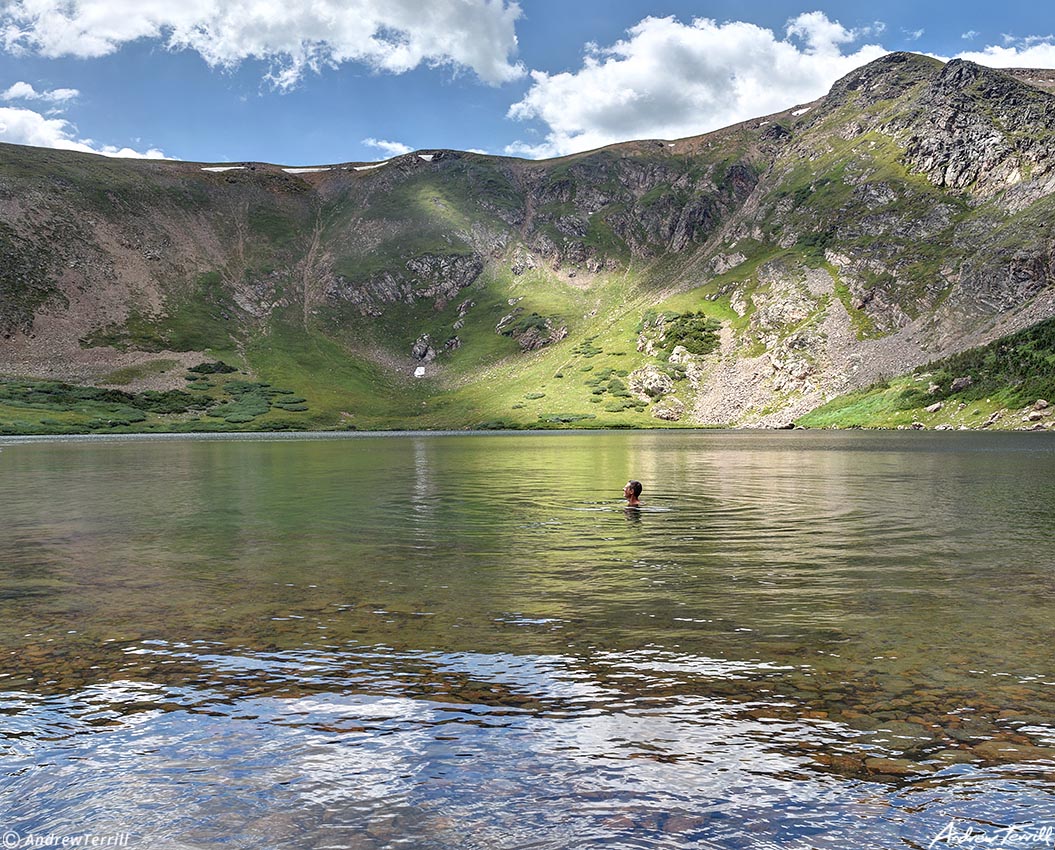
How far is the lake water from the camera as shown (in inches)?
345

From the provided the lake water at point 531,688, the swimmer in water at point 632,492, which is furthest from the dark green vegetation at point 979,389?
Result: the lake water at point 531,688

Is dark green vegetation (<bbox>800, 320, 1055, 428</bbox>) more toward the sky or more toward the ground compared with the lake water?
more toward the sky

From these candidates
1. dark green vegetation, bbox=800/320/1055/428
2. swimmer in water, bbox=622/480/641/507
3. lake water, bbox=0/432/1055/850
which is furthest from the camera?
dark green vegetation, bbox=800/320/1055/428

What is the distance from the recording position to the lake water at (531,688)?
8758 millimetres

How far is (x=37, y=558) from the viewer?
2764cm

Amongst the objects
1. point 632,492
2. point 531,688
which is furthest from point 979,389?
point 531,688

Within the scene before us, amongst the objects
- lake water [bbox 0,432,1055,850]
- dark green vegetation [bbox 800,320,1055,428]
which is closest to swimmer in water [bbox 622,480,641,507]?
lake water [bbox 0,432,1055,850]

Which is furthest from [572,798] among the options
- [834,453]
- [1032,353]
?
[1032,353]

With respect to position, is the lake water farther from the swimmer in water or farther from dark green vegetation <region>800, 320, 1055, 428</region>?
dark green vegetation <region>800, 320, 1055, 428</region>

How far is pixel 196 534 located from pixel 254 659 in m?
21.0

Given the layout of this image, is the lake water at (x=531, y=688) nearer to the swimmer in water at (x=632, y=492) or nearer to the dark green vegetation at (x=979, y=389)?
the swimmer in water at (x=632, y=492)

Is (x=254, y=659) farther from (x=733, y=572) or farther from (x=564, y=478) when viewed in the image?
(x=564, y=478)

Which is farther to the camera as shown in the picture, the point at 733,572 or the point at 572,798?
the point at 733,572

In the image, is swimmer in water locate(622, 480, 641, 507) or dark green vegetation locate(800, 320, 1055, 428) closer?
swimmer in water locate(622, 480, 641, 507)
